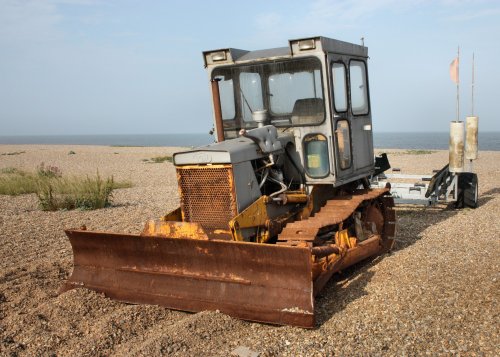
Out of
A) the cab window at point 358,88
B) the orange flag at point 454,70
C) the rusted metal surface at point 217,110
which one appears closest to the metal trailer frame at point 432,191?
the orange flag at point 454,70

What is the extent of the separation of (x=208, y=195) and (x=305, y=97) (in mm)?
1986

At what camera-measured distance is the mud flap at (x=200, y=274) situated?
5180 millimetres

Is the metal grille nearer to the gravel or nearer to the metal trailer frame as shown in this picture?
the gravel

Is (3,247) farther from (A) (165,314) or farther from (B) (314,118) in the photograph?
(B) (314,118)

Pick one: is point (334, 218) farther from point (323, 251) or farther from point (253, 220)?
point (253, 220)

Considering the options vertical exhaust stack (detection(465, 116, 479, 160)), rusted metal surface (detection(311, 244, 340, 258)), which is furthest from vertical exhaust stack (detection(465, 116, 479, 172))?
rusted metal surface (detection(311, 244, 340, 258))

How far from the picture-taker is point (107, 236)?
6234 millimetres

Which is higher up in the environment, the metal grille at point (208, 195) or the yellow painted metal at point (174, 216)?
the metal grille at point (208, 195)

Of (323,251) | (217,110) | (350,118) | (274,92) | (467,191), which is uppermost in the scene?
(274,92)

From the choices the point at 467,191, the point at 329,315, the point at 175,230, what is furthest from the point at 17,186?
the point at 329,315

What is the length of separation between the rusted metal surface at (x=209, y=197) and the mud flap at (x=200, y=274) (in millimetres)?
396

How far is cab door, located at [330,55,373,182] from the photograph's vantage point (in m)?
6.94

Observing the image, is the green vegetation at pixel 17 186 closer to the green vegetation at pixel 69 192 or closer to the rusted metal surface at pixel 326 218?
the green vegetation at pixel 69 192

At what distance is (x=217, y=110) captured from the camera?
6.98 meters
